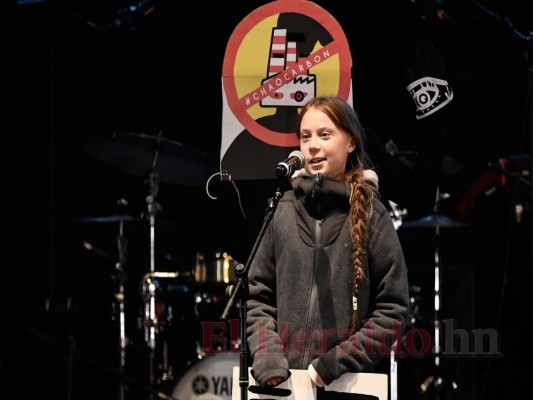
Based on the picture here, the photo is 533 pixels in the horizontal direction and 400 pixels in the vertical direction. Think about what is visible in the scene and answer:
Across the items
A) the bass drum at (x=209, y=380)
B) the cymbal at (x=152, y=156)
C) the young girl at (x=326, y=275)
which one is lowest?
the bass drum at (x=209, y=380)

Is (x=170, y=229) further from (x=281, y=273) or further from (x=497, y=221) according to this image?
(x=281, y=273)

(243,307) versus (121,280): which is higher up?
(121,280)

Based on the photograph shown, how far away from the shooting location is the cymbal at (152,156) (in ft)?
16.8

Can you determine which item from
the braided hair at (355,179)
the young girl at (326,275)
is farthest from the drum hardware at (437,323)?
the young girl at (326,275)

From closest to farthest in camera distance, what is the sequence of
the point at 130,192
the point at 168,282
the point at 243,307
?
1. the point at 243,307
2. the point at 168,282
3. the point at 130,192

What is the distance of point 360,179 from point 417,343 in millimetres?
2152

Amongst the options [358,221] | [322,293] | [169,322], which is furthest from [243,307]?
[169,322]

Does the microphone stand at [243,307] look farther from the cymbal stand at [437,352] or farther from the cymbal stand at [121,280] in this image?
the cymbal stand at [121,280]

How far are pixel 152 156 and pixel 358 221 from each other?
2.65m

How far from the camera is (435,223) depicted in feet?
17.2

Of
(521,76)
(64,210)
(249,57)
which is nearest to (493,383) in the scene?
(521,76)

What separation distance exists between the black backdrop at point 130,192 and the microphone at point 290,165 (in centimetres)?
221

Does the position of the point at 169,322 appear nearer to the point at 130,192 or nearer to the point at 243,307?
the point at 130,192

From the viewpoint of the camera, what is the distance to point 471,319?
568cm
